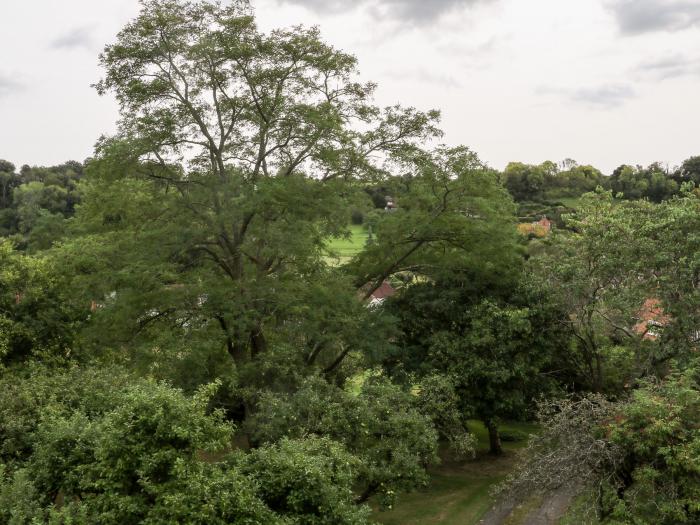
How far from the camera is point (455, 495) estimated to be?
17.6m

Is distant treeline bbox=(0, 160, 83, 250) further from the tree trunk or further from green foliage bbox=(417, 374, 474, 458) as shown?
green foliage bbox=(417, 374, 474, 458)

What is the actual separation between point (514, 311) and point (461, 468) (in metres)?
6.58

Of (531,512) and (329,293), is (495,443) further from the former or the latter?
(329,293)

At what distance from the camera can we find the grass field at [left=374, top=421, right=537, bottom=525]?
16062 mm

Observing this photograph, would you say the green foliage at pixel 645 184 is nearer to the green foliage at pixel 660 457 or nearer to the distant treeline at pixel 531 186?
the distant treeline at pixel 531 186

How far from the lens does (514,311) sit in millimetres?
16688

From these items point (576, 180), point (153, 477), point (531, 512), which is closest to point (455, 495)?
point (531, 512)

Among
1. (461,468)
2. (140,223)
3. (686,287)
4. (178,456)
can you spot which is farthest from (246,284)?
(686,287)

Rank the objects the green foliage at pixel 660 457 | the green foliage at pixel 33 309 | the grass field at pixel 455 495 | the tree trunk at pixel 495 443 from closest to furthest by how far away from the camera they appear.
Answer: the green foliage at pixel 660 457 < the grass field at pixel 455 495 < the green foliage at pixel 33 309 < the tree trunk at pixel 495 443

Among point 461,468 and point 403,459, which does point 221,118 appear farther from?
point 461,468

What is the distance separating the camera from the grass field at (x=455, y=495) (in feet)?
52.7

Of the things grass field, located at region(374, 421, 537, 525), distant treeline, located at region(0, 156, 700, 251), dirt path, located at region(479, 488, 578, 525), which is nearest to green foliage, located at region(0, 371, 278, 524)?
grass field, located at region(374, 421, 537, 525)

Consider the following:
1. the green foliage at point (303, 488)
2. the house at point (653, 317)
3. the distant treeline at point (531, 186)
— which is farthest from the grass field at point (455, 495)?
the distant treeline at point (531, 186)

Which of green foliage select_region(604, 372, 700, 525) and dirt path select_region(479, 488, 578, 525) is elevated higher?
green foliage select_region(604, 372, 700, 525)
